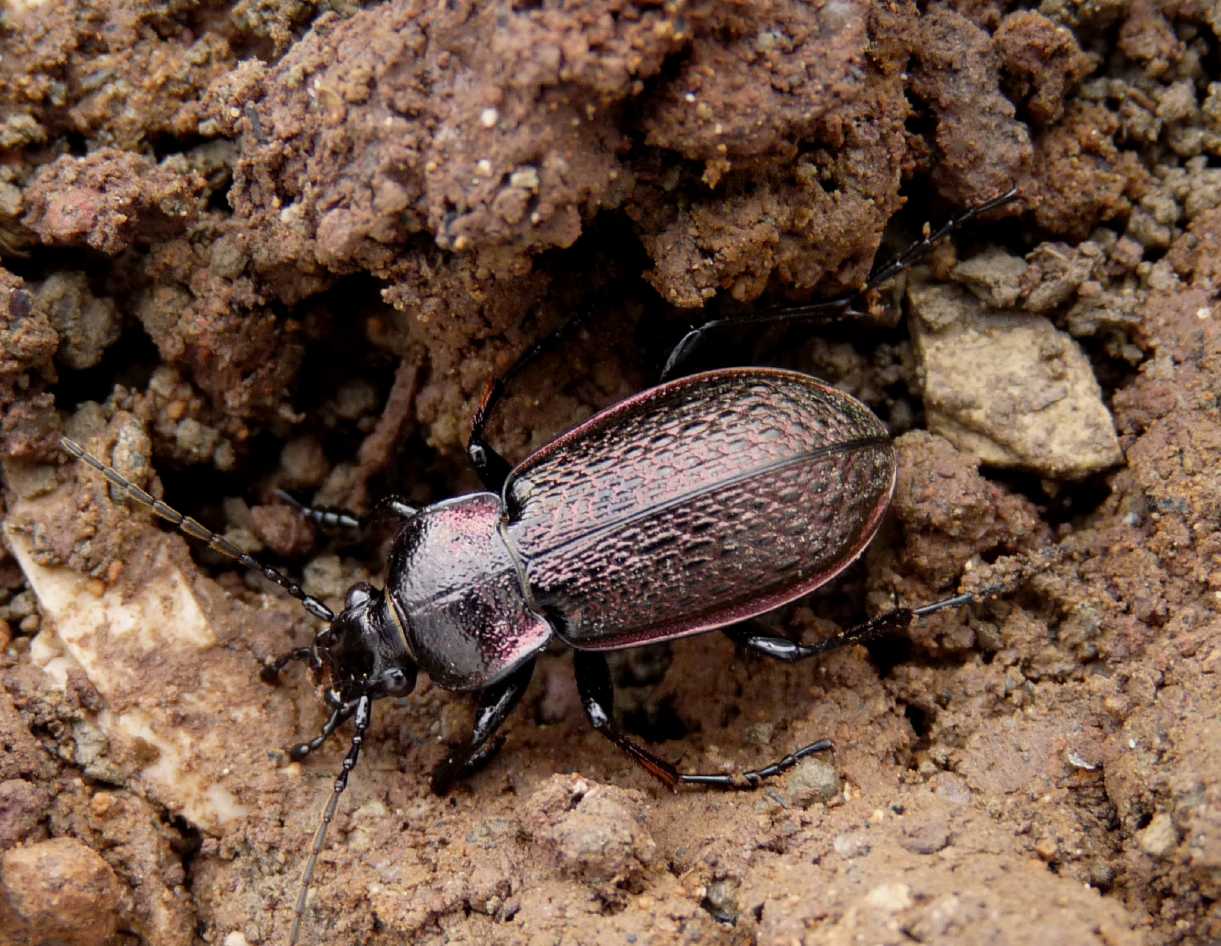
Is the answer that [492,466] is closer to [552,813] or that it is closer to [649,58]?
[552,813]

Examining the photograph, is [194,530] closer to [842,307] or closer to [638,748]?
[638,748]

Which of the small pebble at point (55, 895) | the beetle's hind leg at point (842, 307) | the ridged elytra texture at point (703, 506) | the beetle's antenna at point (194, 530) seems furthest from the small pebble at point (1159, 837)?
the small pebble at point (55, 895)

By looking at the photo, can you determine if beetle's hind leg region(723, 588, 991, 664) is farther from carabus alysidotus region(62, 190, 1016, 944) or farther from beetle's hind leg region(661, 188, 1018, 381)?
beetle's hind leg region(661, 188, 1018, 381)

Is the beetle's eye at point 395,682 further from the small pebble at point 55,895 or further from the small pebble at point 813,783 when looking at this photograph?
the small pebble at point 813,783

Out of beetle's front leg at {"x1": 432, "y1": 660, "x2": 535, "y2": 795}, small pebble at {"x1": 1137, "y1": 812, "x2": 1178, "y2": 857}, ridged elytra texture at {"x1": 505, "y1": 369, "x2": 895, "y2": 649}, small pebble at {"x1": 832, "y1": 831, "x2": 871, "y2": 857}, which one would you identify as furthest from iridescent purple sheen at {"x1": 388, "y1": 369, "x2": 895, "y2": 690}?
small pebble at {"x1": 1137, "y1": 812, "x2": 1178, "y2": 857}

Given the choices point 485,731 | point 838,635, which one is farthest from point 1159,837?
point 485,731

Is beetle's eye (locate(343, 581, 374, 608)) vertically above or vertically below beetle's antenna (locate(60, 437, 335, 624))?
below

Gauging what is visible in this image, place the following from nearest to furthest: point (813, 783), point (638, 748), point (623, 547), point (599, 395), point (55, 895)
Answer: point (55, 895) < point (813, 783) < point (623, 547) < point (638, 748) < point (599, 395)
